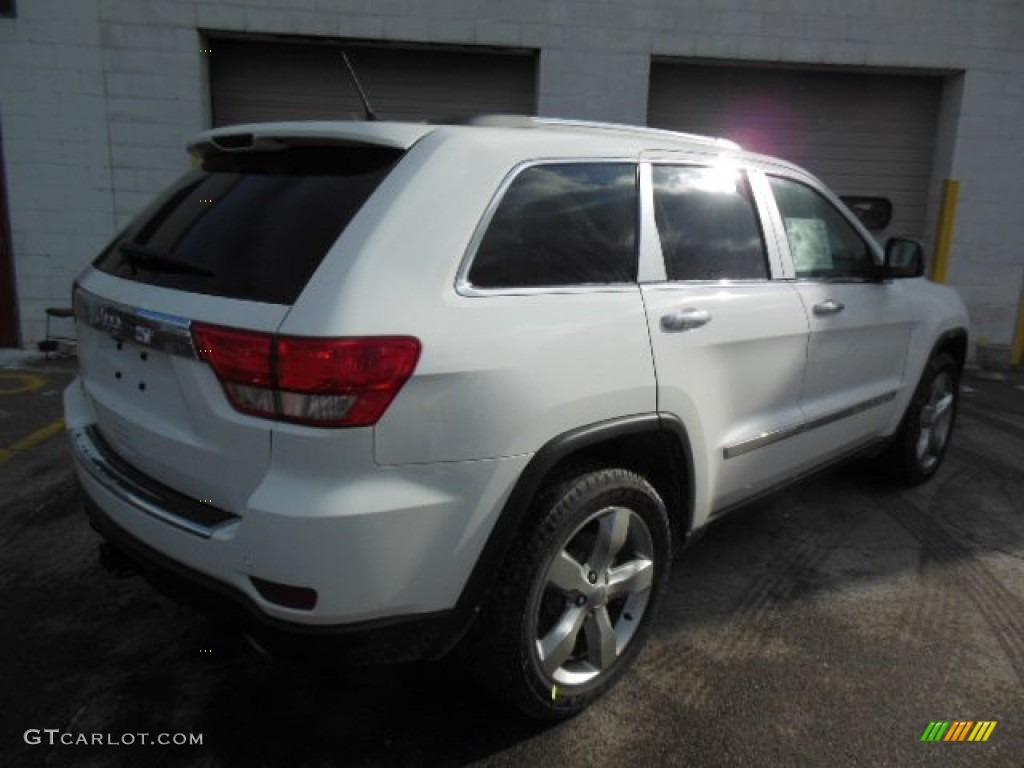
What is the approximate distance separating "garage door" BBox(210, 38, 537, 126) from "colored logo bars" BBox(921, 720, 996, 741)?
21.6 feet

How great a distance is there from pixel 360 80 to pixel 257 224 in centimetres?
613

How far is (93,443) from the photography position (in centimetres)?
244

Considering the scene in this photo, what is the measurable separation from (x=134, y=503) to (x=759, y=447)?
2159mm

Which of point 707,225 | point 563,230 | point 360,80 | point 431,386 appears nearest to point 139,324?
point 431,386

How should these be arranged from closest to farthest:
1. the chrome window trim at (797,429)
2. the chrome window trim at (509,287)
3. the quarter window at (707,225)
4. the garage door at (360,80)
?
1. the chrome window trim at (509,287)
2. the quarter window at (707,225)
3. the chrome window trim at (797,429)
4. the garage door at (360,80)

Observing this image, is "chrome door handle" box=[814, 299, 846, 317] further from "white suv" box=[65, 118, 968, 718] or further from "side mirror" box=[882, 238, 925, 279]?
"side mirror" box=[882, 238, 925, 279]

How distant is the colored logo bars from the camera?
7.82 feet

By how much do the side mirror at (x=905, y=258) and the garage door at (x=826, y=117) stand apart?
4.55 m

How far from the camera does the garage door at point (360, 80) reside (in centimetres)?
749

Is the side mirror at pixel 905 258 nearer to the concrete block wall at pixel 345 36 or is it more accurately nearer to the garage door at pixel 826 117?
the concrete block wall at pixel 345 36

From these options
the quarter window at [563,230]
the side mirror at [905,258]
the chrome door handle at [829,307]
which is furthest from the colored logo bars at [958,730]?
the side mirror at [905,258]

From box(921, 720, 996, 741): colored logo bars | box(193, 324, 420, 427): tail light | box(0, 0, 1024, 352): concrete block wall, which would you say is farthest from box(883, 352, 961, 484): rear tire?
box(0, 0, 1024, 352): concrete block wall

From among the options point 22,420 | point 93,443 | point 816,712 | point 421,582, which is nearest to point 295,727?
point 421,582

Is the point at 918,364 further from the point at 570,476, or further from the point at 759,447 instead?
the point at 570,476
